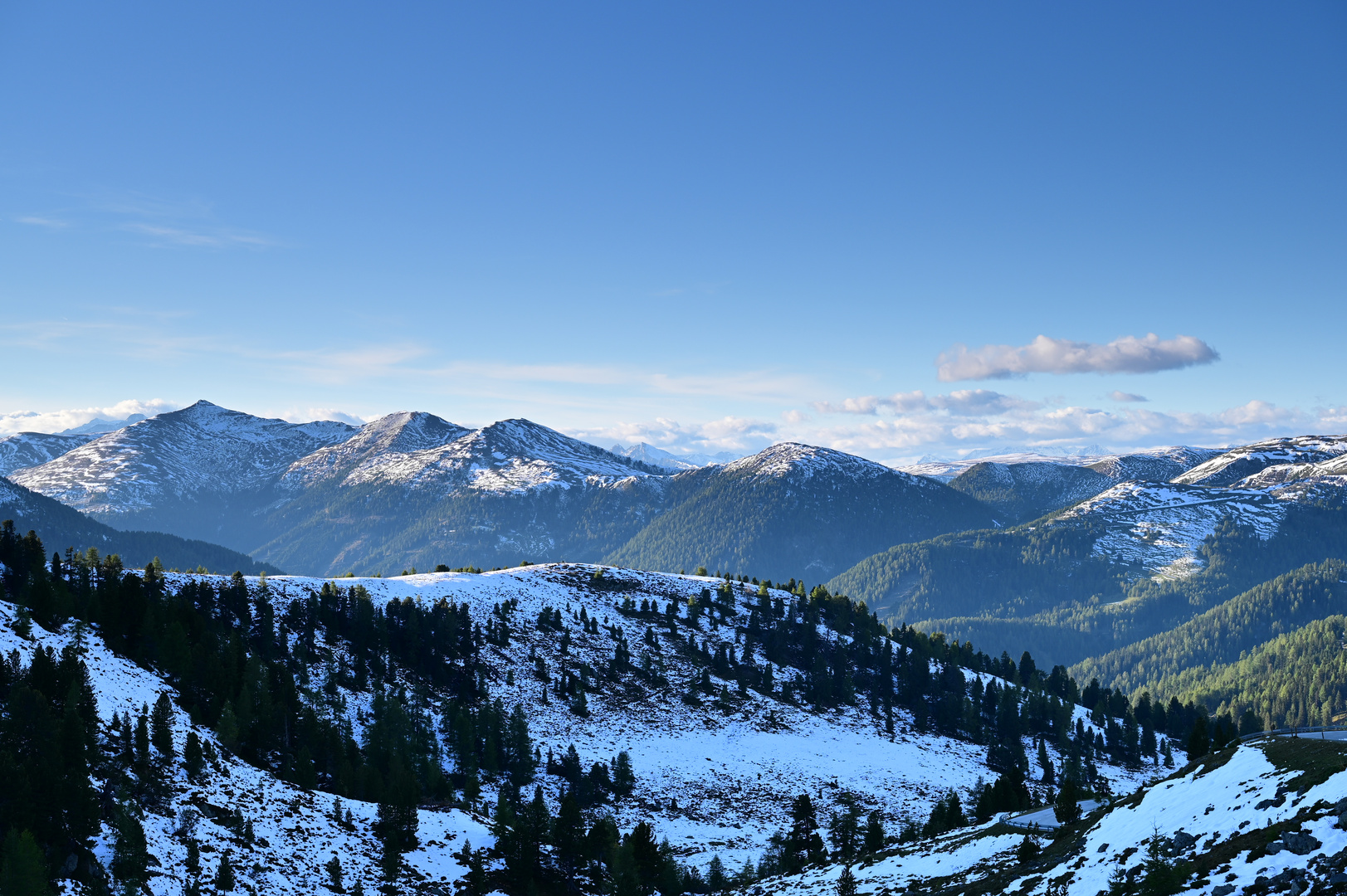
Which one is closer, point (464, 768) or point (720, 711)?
point (464, 768)

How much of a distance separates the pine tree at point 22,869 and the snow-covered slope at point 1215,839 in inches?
2164

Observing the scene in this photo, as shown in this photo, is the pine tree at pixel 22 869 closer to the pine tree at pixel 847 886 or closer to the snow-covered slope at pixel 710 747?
the pine tree at pixel 847 886

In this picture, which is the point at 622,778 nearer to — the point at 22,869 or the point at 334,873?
the point at 334,873

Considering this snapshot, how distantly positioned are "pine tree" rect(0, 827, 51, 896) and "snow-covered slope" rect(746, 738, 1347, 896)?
5497cm

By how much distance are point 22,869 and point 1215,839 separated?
6261 cm

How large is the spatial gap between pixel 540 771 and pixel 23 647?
68.4 m

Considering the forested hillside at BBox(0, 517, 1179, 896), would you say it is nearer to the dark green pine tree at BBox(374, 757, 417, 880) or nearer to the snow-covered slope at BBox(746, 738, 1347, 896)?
the dark green pine tree at BBox(374, 757, 417, 880)

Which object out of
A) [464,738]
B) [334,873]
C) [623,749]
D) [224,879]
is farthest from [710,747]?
[224,879]

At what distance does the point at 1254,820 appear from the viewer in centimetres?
3969

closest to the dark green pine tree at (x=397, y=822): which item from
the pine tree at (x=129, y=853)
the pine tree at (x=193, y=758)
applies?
the pine tree at (x=193, y=758)

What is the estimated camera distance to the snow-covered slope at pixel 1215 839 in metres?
34.0

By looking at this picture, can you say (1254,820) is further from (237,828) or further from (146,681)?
(146,681)

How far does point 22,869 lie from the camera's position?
4353 centimetres

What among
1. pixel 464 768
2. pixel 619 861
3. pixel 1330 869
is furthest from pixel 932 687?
pixel 1330 869
